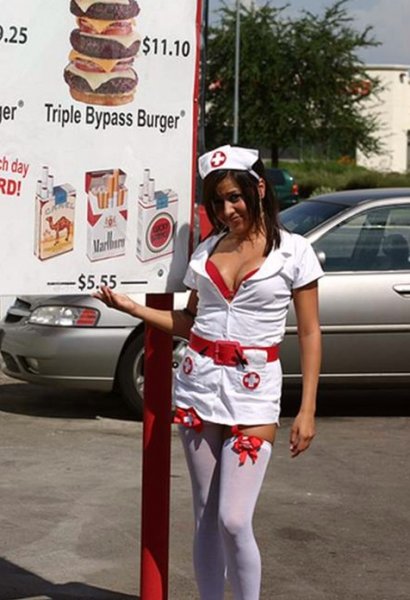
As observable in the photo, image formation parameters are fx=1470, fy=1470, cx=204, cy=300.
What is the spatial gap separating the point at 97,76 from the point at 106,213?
1.49 ft

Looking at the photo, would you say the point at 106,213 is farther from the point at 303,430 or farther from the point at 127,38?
the point at 303,430

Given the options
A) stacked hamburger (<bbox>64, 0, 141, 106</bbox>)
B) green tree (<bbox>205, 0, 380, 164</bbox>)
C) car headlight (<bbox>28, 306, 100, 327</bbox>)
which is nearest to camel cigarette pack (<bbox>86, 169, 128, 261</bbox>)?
stacked hamburger (<bbox>64, 0, 141, 106</bbox>)

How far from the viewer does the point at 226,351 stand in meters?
4.73

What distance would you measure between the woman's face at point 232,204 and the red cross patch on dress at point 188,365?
46 cm

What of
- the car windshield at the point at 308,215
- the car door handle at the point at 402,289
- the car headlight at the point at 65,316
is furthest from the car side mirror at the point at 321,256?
the car headlight at the point at 65,316

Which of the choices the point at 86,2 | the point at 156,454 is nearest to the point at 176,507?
the point at 156,454

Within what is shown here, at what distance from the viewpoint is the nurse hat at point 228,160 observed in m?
4.77

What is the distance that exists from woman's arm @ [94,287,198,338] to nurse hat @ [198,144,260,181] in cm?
46

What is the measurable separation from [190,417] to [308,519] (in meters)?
2.70

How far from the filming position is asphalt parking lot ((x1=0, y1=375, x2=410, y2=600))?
617 centimetres

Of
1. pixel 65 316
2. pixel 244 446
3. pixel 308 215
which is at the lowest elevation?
pixel 65 316

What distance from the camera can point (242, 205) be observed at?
4.79 meters

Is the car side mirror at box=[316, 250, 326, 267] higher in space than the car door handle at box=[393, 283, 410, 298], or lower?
higher

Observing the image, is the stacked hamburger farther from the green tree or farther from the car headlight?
the green tree
